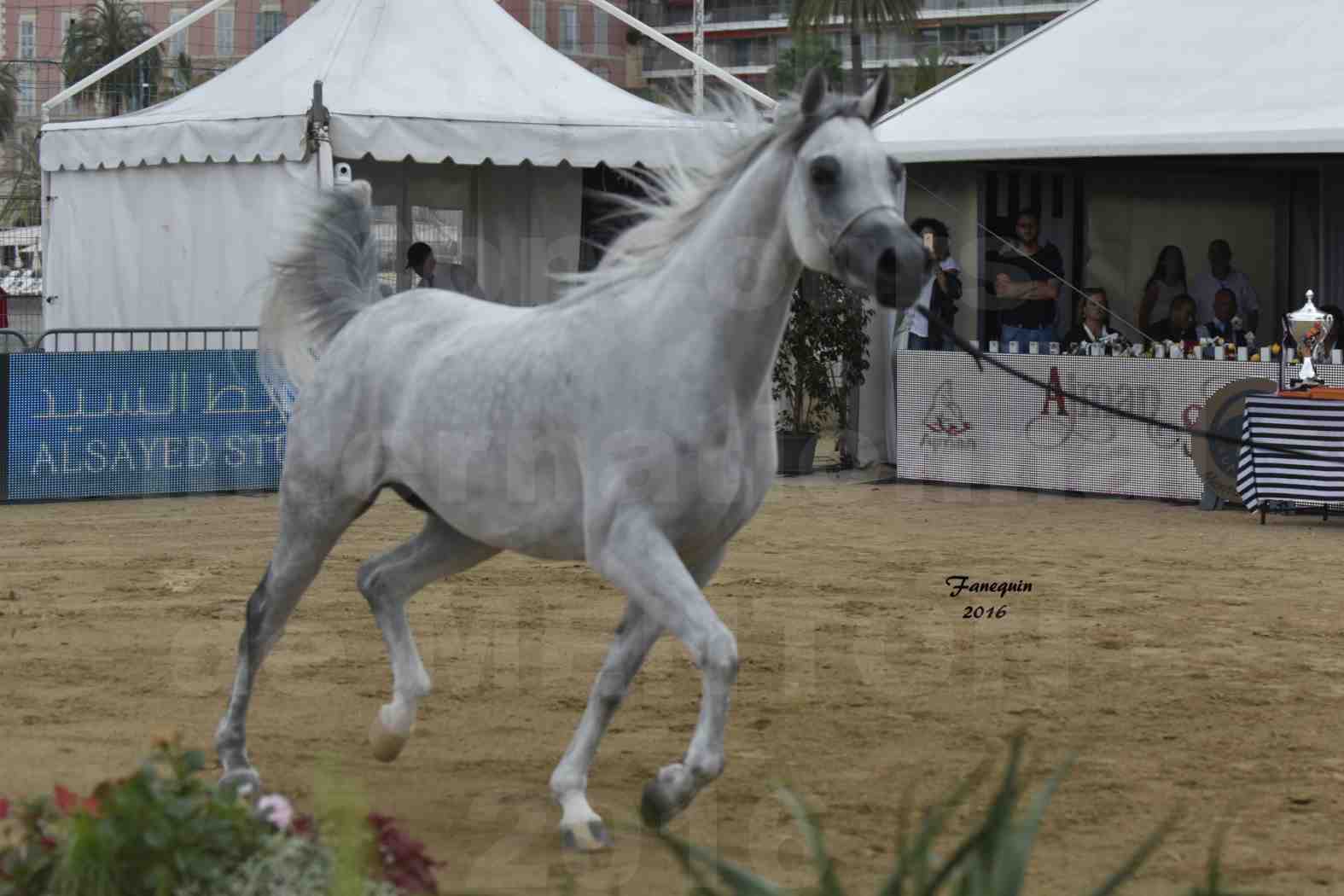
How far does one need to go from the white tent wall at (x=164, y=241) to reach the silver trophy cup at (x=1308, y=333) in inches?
283

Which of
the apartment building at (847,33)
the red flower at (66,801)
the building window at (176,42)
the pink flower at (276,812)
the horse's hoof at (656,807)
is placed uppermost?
the apartment building at (847,33)

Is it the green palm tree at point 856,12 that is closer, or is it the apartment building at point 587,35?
the green palm tree at point 856,12

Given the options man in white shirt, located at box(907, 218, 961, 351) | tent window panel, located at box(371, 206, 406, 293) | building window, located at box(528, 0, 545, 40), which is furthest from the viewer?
building window, located at box(528, 0, 545, 40)

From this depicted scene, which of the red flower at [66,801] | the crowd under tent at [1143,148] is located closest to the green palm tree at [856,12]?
the crowd under tent at [1143,148]

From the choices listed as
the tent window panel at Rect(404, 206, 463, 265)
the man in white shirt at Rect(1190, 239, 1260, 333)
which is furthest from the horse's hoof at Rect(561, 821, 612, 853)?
the tent window panel at Rect(404, 206, 463, 265)

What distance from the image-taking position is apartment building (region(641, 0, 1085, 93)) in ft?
231

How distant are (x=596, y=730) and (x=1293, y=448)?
842 centimetres

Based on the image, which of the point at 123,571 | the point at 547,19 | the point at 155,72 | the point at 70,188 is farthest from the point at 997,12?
the point at 123,571

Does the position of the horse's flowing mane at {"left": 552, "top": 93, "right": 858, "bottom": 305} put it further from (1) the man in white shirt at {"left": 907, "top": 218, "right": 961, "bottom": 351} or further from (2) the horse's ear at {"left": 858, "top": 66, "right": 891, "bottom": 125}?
(1) the man in white shirt at {"left": 907, "top": 218, "right": 961, "bottom": 351}

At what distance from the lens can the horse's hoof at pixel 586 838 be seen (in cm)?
486

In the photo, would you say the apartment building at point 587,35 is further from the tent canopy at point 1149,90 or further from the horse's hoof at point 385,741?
the horse's hoof at point 385,741

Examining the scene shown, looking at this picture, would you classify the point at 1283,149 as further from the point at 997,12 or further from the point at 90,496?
the point at 997,12

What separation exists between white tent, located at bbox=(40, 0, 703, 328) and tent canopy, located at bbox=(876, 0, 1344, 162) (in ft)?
8.21

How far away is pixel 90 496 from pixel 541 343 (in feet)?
29.7
